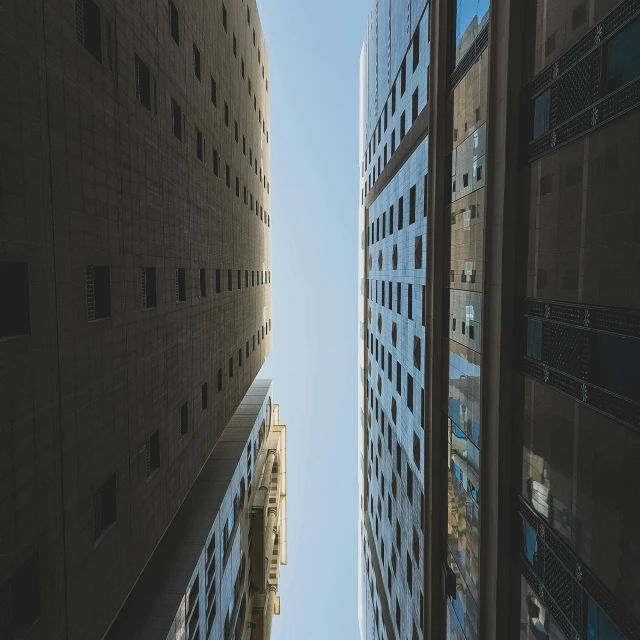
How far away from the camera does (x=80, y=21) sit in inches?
→ 501

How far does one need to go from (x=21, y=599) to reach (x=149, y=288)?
1144cm

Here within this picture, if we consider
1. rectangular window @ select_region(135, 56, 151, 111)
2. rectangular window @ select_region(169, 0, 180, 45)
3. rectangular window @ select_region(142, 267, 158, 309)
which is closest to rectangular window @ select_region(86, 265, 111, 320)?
rectangular window @ select_region(142, 267, 158, 309)

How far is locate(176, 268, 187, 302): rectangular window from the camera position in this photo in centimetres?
2123

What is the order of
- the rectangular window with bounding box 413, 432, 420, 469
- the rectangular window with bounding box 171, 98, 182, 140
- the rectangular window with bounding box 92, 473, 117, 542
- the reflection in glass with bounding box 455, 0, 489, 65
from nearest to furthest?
the rectangular window with bounding box 92, 473, 117, 542 < the reflection in glass with bounding box 455, 0, 489, 65 < the rectangular window with bounding box 171, 98, 182, 140 < the rectangular window with bounding box 413, 432, 420, 469

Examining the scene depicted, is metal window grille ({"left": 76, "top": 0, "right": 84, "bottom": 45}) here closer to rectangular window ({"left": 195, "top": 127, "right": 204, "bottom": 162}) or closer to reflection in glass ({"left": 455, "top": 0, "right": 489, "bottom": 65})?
rectangular window ({"left": 195, "top": 127, "right": 204, "bottom": 162})

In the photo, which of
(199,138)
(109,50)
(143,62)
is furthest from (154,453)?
(199,138)

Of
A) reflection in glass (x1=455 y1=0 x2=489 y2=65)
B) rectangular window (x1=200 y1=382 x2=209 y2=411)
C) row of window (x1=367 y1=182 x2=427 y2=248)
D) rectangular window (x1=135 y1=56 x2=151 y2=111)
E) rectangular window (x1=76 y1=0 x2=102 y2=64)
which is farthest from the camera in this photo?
row of window (x1=367 y1=182 x2=427 y2=248)

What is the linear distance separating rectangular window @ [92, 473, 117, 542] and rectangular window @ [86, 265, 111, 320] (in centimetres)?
573

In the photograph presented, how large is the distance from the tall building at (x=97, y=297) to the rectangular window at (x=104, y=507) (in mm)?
59

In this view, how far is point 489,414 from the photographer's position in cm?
1680

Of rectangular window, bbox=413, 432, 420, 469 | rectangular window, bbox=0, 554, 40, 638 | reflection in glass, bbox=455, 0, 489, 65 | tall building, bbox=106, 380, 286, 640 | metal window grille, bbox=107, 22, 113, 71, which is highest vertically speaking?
reflection in glass, bbox=455, 0, 489, 65

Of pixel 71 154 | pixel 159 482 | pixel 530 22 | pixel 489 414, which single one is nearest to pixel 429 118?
pixel 530 22

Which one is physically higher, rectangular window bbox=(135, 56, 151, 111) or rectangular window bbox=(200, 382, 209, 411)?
rectangular window bbox=(135, 56, 151, 111)

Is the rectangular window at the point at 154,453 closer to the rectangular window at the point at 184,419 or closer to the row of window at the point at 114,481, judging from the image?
the row of window at the point at 114,481
